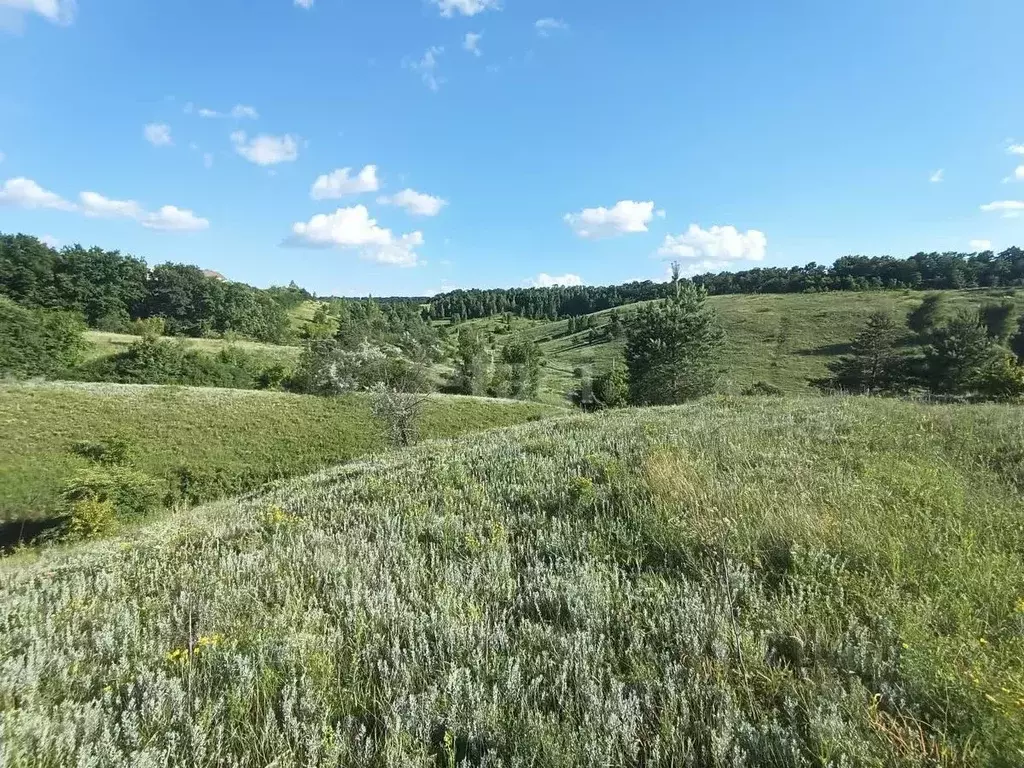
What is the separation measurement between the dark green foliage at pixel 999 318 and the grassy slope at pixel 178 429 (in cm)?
7144

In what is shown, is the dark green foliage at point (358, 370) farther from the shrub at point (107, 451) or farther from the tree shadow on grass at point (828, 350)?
the tree shadow on grass at point (828, 350)

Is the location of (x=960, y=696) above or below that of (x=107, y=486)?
above

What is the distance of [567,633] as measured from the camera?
291 centimetres

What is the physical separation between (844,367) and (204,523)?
238ft

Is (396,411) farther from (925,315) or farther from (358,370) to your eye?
(925,315)

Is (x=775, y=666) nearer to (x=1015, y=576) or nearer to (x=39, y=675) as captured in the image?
(x=1015, y=576)

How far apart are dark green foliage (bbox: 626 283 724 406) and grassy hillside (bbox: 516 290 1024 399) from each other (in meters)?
18.6

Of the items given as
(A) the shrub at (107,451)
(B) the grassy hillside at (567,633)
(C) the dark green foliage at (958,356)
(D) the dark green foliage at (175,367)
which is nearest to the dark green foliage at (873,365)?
(C) the dark green foliage at (958,356)

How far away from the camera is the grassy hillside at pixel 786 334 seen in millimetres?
69438

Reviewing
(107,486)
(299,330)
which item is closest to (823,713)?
(107,486)

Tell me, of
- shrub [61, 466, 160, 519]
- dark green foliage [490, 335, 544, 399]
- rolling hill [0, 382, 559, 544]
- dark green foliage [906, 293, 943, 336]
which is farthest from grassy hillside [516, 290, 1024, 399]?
shrub [61, 466, 160, 519]

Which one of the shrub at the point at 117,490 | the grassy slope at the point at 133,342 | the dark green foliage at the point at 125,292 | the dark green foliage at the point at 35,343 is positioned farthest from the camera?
the dark green foliage at the point at 125,292

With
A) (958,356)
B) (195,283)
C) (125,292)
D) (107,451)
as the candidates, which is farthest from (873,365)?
(125,292)

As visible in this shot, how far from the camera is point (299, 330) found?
4437 inches
